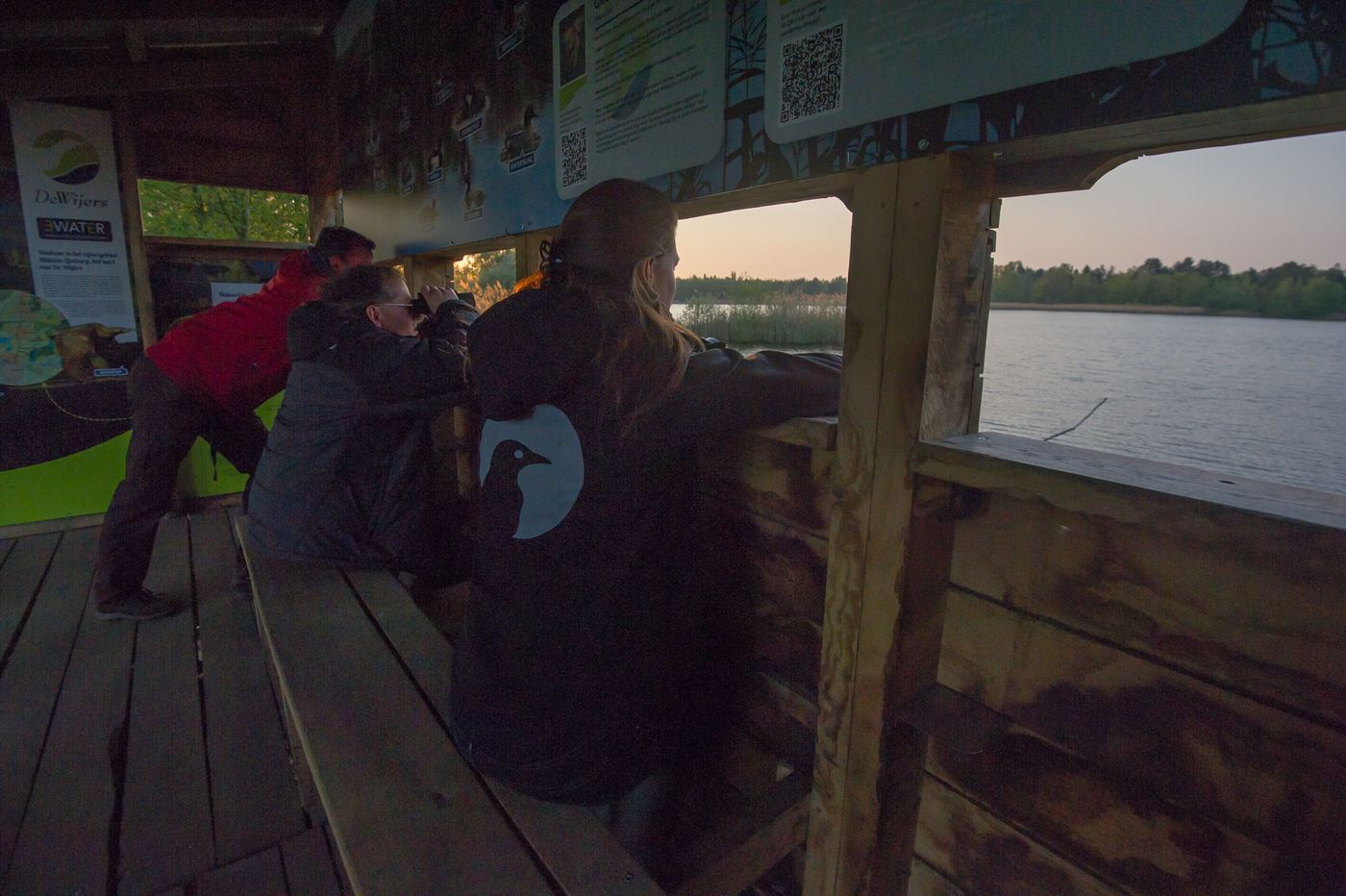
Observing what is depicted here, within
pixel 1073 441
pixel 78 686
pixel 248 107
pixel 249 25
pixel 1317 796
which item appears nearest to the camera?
pixel 1317 796

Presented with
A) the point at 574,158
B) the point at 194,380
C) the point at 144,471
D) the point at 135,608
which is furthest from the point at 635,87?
the point at 135,608

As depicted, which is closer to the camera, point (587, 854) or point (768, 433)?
point (587, 854)

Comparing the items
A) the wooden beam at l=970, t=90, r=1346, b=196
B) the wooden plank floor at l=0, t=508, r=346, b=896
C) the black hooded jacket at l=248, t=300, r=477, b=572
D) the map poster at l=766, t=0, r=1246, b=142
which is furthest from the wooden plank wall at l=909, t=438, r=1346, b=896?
the wooden plank floor at l=0, t=508, r=346, b=896

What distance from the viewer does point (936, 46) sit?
103 cm


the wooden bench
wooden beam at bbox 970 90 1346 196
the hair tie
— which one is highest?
wooden beam at bbox 970 90 1346 196

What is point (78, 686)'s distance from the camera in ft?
8.15

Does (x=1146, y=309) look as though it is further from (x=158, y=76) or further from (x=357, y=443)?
(x=158, y=76)

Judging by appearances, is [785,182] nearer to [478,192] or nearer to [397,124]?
[478,192]

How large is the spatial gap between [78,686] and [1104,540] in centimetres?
321

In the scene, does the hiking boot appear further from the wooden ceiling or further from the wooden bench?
the wooden ceiling

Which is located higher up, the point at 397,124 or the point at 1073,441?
the point at 397,124

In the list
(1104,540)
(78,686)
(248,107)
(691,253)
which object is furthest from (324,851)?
(248,107)

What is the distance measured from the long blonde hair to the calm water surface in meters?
0.56

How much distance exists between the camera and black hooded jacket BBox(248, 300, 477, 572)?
2.01 metres
